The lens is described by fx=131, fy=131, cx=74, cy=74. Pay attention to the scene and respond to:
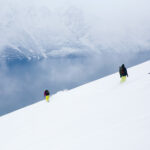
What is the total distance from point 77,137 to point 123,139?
165cm

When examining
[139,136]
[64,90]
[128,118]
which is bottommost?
[139,136]

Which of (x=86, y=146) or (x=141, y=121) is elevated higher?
(x=141, y=121)

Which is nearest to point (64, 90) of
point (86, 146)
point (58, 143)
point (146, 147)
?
point (58, 143)

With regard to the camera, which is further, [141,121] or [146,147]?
[141,121]

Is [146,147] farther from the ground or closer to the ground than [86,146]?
closer to the ground

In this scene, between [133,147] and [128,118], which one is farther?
[128,118]

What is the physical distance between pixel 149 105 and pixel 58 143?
3389 mm

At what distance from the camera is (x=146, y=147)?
264 cm

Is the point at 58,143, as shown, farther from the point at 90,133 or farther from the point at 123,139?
the point at 123,139

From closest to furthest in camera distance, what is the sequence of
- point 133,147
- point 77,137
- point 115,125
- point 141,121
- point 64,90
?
1. point 133,147
2. point 141,121
3. point 115,125
4. point 77,137
5. point 64,90

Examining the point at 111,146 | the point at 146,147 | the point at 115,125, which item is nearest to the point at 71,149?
the point at 111,146

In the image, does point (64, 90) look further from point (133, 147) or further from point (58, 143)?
point (133, 147)

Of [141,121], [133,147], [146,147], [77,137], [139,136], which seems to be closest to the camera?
[146,147]

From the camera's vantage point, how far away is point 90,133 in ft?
14.0
